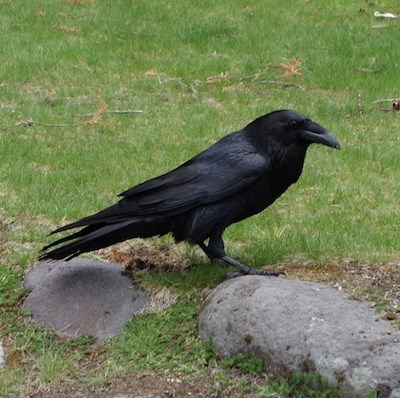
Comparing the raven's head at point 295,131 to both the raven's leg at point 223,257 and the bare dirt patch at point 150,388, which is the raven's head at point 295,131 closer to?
the raven's leg at point 223,257

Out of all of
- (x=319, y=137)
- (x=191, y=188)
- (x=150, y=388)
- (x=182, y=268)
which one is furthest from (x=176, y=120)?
(x=150, y=388)

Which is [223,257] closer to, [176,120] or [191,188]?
[191,188]

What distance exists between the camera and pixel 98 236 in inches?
212

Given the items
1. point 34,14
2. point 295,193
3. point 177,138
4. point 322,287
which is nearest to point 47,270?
point 322,287

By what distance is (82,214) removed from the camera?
6.93m

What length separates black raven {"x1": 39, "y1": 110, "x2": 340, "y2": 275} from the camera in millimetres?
5434

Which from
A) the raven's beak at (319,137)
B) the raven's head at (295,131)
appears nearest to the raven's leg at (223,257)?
the raven's head at (295,131)

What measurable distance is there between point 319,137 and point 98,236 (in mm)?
1500

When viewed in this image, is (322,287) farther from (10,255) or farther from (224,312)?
(10,255)

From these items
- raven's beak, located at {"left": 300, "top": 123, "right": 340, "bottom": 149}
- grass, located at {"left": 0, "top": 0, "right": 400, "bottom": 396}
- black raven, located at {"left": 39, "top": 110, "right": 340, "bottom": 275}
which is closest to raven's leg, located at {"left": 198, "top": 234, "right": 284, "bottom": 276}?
black raven, located at {"left": 39, "top": 110, "right": 340, "bottom": 275}

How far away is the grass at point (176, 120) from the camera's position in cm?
556

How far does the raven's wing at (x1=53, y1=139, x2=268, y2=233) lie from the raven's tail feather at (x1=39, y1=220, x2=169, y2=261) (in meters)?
0.05

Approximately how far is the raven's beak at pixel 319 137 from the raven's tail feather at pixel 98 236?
1.05m

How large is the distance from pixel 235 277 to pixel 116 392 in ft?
3.59
